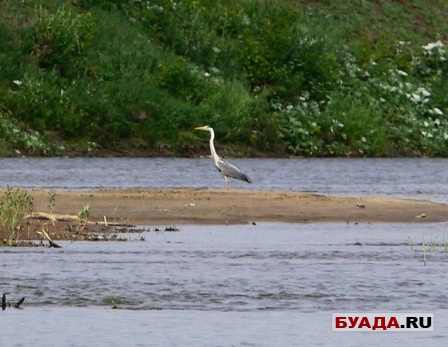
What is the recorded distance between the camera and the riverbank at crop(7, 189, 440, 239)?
25109 millimetres

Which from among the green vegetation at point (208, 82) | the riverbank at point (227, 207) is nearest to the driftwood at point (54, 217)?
the riverbank at point (227, 207)

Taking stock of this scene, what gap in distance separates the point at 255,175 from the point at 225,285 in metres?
23.5

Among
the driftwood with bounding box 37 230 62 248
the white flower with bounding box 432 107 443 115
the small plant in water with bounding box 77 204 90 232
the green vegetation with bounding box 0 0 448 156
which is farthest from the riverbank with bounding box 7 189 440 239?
the white flower with bounding box 432 107 443 115

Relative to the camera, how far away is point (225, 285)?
17562mm

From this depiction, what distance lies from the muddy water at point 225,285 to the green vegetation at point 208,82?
2906cm

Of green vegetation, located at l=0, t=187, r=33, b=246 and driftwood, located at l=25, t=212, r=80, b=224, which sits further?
driftwood, located at l=25, t=212, r=80, b=224

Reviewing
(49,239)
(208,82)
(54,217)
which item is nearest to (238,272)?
(49,239)

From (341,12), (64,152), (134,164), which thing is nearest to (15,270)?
(134,164)

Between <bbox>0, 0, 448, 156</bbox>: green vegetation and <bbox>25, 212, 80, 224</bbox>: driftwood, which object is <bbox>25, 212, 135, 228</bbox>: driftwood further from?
<bbox>0, 0, 448, 156</bbox>: green vegetation

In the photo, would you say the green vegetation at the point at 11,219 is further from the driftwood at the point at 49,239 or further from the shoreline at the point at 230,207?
the shoreline at the point at 230,207

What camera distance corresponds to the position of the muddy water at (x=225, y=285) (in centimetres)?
1448

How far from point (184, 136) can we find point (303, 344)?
41173mm

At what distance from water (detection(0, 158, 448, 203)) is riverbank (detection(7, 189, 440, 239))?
4.42 m

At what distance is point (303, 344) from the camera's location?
45.3ft
